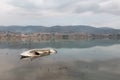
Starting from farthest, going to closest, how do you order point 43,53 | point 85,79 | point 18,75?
point 43,53
point 18,75
point 85,79

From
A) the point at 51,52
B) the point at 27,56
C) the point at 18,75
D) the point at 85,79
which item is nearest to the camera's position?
the point at 85,79

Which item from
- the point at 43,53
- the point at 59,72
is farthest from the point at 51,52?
the point at 59,72

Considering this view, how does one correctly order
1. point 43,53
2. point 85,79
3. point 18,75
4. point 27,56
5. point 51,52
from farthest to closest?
point 51,52 → point 43,53 → point 27,56 → point 18,75 → point 85,79

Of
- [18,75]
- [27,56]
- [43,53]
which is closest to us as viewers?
[18,75]

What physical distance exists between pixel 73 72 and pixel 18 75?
1564 cm

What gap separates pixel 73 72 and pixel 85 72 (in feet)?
11.3

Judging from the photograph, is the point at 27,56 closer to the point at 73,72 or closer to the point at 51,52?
the point at 51,52

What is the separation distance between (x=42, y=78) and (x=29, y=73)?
7.94 m

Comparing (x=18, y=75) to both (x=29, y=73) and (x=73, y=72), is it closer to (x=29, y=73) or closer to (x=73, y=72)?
(x=29, y=73)

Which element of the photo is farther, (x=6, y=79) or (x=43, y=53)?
(x=43, y=53)

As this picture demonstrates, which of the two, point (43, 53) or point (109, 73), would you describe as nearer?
point (109, 73)

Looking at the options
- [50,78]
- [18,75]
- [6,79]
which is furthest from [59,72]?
[6,79]

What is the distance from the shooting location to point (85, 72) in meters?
61.2

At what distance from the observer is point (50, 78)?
2140 inches
